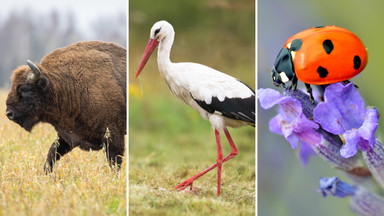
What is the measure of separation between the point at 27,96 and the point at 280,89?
3.72 ft

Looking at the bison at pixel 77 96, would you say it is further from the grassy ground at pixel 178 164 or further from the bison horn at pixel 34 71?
the grassy ground at pixel 178 164

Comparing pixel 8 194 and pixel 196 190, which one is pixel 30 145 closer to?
pixel 8 194

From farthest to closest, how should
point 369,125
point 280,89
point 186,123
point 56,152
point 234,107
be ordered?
point 186,123 < point 56,152 < point 234,107 < point 280,89 < point 369,125

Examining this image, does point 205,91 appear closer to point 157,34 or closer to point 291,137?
point 157,34

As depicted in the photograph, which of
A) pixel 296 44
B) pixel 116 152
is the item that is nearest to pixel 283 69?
pixel 296 44

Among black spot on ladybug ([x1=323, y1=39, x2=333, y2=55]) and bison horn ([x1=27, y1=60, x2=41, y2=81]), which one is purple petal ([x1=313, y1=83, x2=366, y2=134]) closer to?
black spot on ladybug ([x1=323, y1=39, x2=333, y2=55])

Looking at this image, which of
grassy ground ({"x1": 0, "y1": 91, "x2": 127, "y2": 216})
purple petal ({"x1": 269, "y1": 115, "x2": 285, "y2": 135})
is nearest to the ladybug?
purple petal ({"x1": 269, "y1": 115, "x2": 285, "y2": 135})

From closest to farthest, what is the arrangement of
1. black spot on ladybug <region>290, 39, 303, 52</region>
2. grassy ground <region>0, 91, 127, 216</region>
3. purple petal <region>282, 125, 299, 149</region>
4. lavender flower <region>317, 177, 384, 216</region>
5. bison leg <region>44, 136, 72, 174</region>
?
lavender flower <region>317, 177, 384, 216</region>, purple petal <region>282, 125, 299, 149</region>, black spot on ladybug <region>290, 39, 303, 52</region>, grassy ground <region>0, 91, 127, 216</region>, bison leg <region>44, 136, 72, 174</region>

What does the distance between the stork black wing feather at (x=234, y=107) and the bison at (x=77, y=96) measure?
478 mm

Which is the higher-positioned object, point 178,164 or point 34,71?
point 34,71

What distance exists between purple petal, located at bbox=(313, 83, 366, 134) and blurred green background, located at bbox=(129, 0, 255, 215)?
28.3 inches

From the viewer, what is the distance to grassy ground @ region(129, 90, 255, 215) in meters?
1.63

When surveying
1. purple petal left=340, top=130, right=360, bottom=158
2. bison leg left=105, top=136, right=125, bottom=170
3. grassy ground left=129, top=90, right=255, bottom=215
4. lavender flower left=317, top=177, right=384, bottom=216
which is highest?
purple petal left=340, top=130, right=360, bottom=158

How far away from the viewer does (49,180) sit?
1.72m
